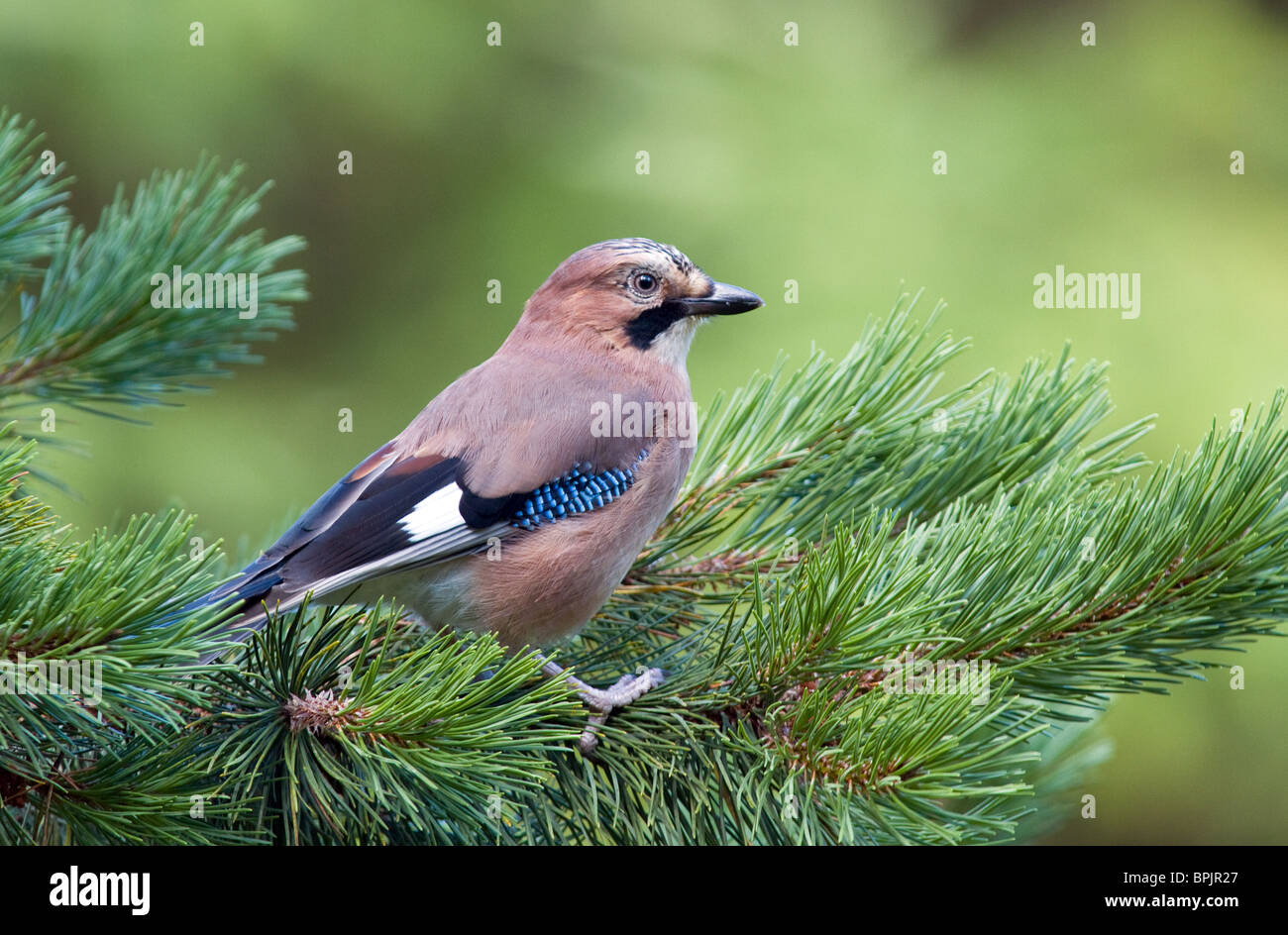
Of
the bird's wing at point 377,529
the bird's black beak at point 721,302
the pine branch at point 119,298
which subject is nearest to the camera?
the bird's wing at point 377,529

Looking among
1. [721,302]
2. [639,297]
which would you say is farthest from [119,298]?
[721,302]

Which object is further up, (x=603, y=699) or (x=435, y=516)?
(x=435, y=516)

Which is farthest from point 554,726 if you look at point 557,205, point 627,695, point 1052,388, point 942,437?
point 557,205

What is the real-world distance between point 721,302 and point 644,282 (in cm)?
16

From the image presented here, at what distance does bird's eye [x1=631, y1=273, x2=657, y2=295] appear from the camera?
2.49 m

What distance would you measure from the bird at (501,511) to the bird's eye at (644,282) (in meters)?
0.25

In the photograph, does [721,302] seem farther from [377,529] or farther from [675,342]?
[377,529]

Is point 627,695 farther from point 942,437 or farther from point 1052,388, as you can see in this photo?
point 1052,388

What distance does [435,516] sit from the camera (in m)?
1.96

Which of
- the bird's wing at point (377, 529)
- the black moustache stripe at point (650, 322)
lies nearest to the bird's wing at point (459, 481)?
the bird's wing at point (377, 529)

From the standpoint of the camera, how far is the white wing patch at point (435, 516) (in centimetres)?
192

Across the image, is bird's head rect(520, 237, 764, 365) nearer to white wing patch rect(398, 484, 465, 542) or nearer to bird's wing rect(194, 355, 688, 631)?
bird's wing rect(194, 355, 688, 631)

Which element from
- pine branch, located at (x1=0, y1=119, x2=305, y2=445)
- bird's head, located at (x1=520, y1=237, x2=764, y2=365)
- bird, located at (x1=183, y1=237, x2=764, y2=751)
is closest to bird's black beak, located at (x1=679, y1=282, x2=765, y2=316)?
bird's head, located at (x1=520, y1=237, x2=764, y2=365)

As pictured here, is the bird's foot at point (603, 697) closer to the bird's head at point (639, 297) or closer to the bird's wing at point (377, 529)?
the bird's wing at point (377, 529)
